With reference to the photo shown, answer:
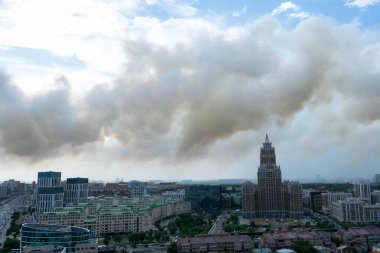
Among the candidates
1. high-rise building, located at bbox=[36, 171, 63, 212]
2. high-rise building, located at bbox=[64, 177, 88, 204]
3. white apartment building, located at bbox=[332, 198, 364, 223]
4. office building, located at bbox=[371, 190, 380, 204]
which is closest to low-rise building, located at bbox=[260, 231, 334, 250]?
white apartment building, located at bbox=[332, 198, 364, 223]

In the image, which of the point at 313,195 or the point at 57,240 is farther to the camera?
the point at 313,195

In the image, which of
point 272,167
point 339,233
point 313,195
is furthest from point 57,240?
point 313,195

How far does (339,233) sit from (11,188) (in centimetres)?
6055

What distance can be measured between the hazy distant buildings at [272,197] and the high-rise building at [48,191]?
17417mm

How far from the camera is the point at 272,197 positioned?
3366cm

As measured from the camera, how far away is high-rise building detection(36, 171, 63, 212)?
32625 mm

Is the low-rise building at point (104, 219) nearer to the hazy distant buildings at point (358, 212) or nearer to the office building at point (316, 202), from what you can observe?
the hazy distant buildings at point (358, 212)

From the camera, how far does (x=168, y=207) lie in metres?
33.3

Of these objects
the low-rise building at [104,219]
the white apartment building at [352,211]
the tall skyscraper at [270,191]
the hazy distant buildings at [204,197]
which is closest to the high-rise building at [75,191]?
the hazy distant buildings at [204,197]

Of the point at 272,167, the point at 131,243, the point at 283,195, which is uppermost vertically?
the point at 272,167

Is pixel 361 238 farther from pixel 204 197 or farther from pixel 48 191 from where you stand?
pixel 48 191

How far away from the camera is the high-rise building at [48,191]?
32.6m

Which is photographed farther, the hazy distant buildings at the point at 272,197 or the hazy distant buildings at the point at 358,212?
the hazy distant buildings at the point at 272,197

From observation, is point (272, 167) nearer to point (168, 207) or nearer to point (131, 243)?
point (168, 207)
